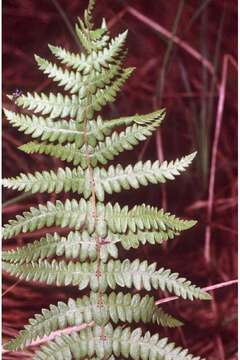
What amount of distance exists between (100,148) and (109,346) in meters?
0.28

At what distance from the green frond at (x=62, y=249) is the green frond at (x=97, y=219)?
16 mm

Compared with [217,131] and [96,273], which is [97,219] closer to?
[96,273]

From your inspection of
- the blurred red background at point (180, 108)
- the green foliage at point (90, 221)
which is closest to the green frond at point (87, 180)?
the green foliage at point (90, 221)

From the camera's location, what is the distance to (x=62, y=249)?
76 centimetres

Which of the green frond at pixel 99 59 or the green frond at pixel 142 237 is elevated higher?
the green frond at pixel 99 59

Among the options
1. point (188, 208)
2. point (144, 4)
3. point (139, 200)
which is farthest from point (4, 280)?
point (144, 4)

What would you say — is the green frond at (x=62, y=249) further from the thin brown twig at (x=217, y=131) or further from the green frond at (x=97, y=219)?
the thin brown twig at (x=217, y=131)

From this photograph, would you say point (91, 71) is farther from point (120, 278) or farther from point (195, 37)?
point (195, 37)

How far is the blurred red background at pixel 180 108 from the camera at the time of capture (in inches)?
50.3

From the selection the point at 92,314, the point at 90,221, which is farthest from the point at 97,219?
the point at 92,314

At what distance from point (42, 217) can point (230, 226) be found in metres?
0.71

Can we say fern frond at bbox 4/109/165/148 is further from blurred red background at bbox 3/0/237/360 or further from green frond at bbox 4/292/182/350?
blurred red background at bbox 3/0/237/360

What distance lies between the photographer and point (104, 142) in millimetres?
769

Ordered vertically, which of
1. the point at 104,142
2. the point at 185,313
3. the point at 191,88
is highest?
the point at 191,88
